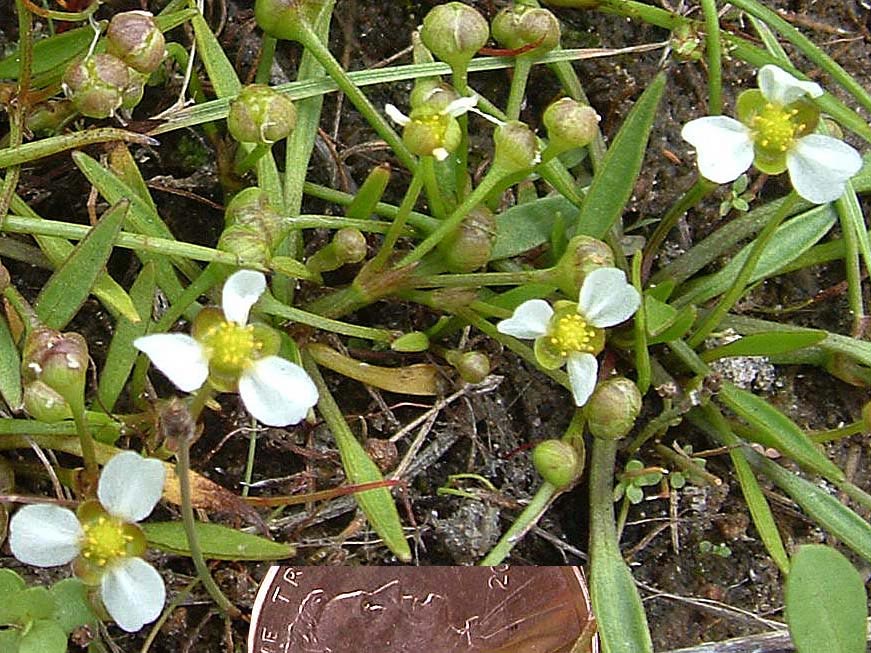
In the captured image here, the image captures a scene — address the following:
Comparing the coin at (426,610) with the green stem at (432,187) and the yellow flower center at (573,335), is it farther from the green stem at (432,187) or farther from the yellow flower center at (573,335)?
the green stem at (432,187)

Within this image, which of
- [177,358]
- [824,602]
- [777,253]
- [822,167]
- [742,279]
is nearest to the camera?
[177,358]

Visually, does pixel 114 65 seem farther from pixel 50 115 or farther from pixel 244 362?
pixel 244 362

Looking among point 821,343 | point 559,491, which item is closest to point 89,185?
point 559,491

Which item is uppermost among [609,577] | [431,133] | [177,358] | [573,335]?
[431,133]

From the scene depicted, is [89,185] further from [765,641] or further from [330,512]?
[765,641]

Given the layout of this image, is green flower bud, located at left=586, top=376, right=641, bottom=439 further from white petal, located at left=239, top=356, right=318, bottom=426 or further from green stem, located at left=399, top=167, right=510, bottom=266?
white petal, located at left=239, top=356, right=318, bottom=426

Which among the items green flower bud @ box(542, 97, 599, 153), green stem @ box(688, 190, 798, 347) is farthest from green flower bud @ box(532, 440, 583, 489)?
green flower bud @ box(542, 97, 599, 153)

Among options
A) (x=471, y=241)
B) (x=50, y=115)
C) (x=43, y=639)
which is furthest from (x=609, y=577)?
(x=50, y=115)
